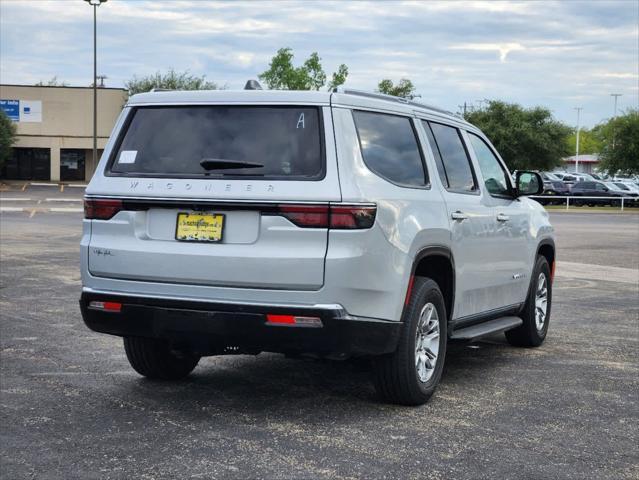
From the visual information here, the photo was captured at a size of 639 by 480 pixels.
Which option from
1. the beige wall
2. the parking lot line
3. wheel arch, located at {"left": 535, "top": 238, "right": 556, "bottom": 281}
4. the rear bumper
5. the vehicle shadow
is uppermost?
the beige wall

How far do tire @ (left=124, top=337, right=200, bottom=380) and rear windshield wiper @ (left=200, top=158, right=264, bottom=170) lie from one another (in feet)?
4.83

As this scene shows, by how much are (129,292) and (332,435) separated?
149 cm

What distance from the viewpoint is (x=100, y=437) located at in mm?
5332

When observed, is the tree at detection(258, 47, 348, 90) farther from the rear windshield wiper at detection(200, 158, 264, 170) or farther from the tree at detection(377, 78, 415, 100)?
the rear windshield wiper at detection(200, 158, 264, 170)

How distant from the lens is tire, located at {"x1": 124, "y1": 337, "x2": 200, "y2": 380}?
263 inches

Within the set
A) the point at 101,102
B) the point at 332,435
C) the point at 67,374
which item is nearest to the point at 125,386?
the point at 67,374

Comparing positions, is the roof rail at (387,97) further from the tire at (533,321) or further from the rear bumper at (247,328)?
the tire at (533,321)

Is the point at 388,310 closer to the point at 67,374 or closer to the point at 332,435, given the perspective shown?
the point at 332,435

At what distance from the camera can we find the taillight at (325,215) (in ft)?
17.8

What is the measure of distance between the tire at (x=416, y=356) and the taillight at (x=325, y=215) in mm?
763

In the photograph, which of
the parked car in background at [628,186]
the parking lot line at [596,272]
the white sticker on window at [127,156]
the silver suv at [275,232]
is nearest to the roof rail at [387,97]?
the silver suv at [275,232]

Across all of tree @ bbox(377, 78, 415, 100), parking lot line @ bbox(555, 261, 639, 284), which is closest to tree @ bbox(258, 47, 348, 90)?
tree @ bbox(377, 78, 415, 100)

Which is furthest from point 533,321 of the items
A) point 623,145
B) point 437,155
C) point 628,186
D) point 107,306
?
point 623,145

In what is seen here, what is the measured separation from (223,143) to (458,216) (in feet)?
5.97
